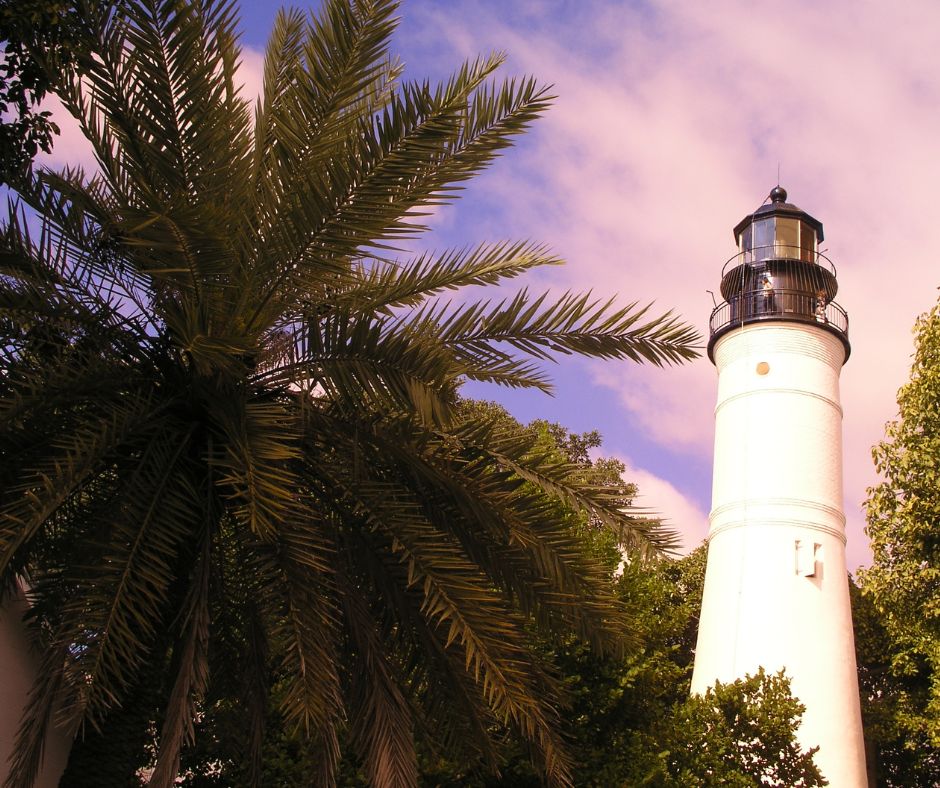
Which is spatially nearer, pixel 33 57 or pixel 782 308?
pixel 33 57

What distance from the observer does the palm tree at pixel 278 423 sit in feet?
20.6

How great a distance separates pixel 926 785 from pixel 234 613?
1759cm

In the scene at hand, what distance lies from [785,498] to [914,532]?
2128 millimetres

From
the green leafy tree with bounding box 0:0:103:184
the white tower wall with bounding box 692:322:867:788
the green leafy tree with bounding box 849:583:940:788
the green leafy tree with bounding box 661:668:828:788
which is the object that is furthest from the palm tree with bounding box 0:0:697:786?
the green leafy tree with bounding box 849:583:940:788

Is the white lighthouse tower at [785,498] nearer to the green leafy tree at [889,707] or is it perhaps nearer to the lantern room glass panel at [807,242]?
the lantern room glass panel at [807,242]

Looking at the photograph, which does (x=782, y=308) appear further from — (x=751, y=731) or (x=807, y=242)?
(x=751, y=731)

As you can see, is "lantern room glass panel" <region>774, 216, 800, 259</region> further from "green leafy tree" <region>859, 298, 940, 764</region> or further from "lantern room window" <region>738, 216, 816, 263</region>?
"green leafy tree" <region>859, 298, 940, 764</region>

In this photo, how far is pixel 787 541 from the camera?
1891cm

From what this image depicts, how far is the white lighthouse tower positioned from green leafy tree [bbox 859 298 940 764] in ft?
2.56

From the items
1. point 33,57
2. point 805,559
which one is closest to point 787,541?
point 805,559

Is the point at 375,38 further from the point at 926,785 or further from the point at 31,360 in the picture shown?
the point at 926,785

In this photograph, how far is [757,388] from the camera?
20078 millimetres

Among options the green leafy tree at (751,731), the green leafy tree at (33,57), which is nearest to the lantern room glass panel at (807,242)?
the green leafy tree at (751,731)

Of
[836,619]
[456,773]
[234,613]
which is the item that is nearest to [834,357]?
[836,619]
